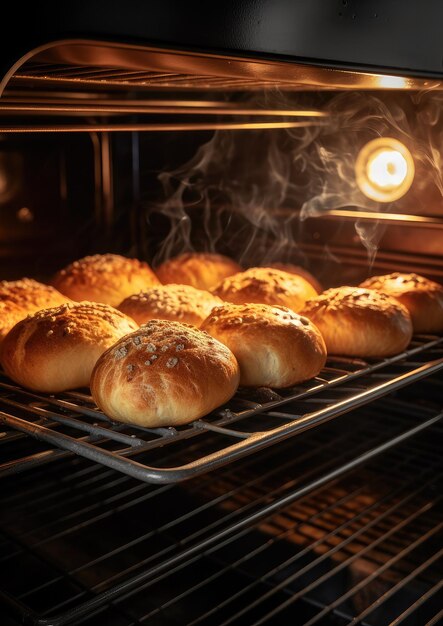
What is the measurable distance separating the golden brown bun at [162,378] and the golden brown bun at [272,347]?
12cm

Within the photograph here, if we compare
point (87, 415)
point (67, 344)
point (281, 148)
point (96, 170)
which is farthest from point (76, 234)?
point (87, 415)

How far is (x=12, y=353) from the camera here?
168cm

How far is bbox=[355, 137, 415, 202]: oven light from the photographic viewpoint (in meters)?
2.20

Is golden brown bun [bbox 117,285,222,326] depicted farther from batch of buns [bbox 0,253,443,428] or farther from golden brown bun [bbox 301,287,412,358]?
golden brown bun [bbox 301,287,412,358]

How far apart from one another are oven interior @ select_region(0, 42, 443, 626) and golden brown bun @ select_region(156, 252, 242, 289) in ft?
0.76

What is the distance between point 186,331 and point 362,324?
21.7 inches

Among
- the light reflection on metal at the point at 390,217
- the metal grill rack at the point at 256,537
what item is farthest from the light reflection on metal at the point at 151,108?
the metal grill rack at the point at 256,537

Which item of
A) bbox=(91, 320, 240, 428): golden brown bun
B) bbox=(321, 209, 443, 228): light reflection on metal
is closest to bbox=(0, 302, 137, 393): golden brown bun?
bbox=(91, 320, 240, 428): golden brown bun

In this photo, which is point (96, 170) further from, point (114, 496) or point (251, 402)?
point (251, 402)

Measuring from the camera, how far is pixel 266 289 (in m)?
2.17

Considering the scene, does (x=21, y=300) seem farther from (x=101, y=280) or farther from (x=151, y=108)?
(x=151, y=108)

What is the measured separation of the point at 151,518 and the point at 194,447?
393 millimetres

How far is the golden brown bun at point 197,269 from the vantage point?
2.48 meters

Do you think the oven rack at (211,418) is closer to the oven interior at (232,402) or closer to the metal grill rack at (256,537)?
the oven interior at (232,402)
